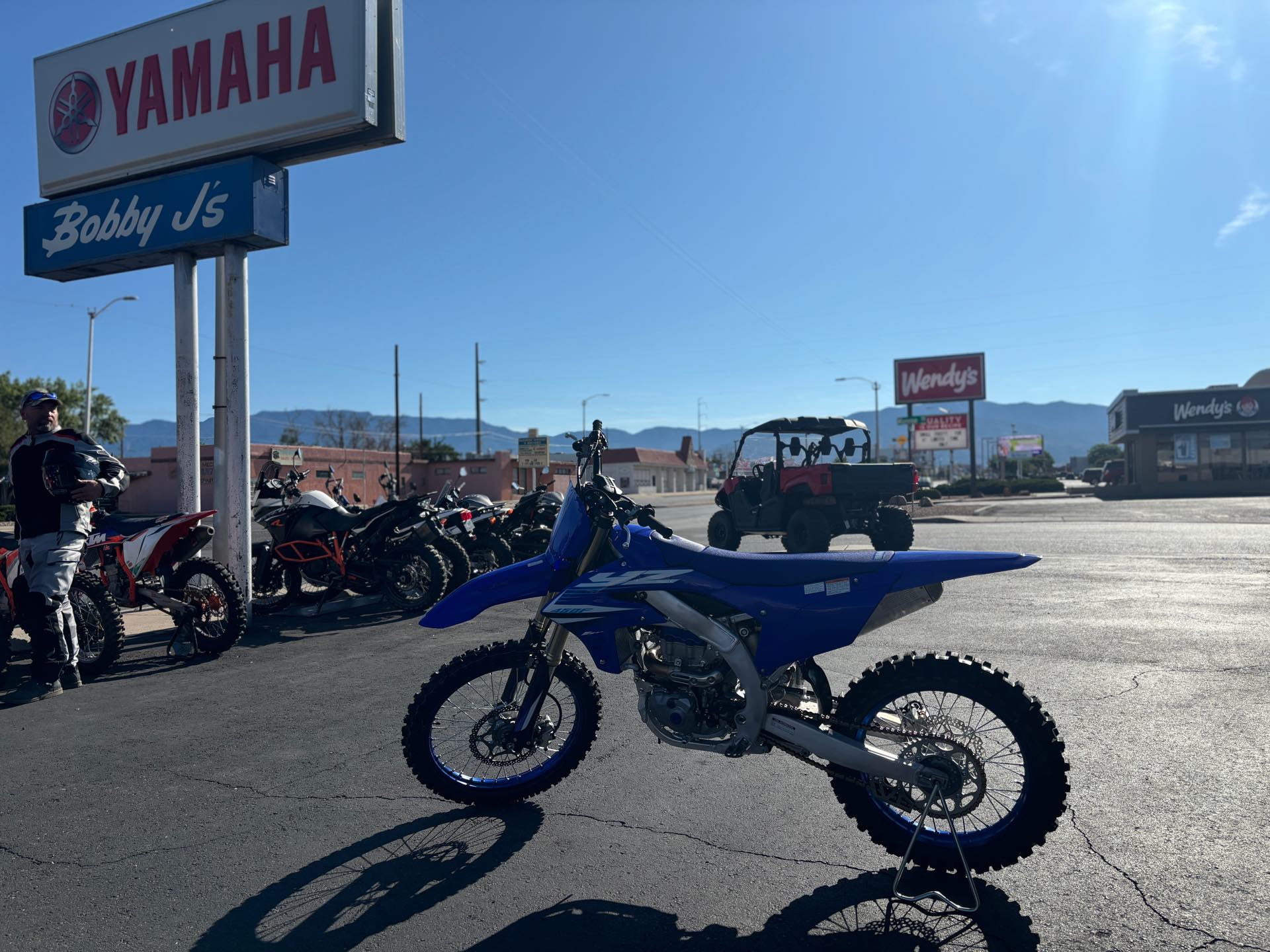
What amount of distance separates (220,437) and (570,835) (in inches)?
258

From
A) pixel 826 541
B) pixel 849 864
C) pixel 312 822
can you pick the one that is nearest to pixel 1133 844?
pixel 849 864

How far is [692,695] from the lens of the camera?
3.45m

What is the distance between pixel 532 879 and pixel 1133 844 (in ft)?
7.35

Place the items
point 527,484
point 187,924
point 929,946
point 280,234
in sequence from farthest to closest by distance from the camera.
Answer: point 527,484, point 280,234, point 187,924, point 929,946

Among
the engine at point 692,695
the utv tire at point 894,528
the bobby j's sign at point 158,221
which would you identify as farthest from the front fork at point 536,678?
the utv tire at point 894,528

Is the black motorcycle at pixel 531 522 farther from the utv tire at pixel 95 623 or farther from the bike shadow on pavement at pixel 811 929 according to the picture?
the bike shadow on pavement at pixel 811 929

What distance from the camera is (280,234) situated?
898cm

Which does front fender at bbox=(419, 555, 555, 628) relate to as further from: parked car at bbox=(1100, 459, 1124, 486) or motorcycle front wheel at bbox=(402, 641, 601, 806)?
parked car at bbox=(1100, 459, 1124, 486)

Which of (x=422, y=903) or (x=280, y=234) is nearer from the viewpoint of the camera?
(x=422, y=903)

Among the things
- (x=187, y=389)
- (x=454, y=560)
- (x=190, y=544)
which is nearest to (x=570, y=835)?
(x=190, y=544)

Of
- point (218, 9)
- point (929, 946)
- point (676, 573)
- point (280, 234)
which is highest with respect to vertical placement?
point (218, 9)

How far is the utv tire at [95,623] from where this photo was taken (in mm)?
6336

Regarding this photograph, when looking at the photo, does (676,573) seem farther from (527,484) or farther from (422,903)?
(527,484)

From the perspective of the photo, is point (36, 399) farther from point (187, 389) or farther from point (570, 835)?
point (570, 835)
